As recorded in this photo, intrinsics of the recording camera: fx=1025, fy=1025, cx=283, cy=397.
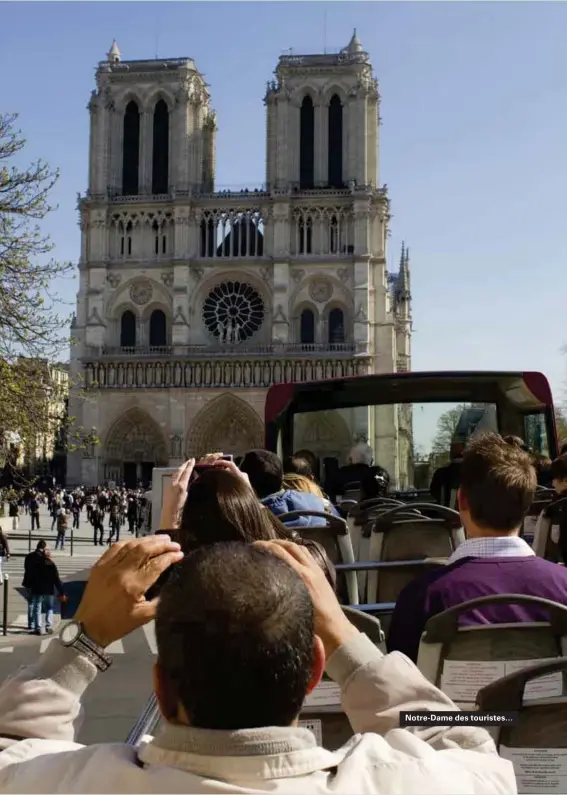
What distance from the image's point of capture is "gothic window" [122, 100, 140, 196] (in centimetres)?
4816

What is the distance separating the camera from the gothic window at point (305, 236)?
46594 millimetres

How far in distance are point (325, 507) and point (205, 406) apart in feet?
135

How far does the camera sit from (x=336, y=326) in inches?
1839

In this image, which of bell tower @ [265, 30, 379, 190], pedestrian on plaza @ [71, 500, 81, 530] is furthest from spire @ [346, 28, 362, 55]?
pedestrian on plaza @ [71, 500, 81, 530]

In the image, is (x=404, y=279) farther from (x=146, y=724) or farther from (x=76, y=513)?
(x=146, y=724)

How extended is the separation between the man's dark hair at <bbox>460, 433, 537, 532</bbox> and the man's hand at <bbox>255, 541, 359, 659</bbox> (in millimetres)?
1236

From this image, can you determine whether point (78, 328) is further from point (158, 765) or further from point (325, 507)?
point (158, 765)

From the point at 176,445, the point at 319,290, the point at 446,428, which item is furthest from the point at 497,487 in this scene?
the point at 319,290

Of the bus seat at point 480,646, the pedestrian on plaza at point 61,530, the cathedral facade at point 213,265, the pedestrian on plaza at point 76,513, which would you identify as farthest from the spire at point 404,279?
the bus seat at point 480,646

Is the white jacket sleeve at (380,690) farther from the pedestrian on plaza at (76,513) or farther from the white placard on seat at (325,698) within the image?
the pedestrian on plaza at (76,513)

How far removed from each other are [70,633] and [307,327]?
148 feet

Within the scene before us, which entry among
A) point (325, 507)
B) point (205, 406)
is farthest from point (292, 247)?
point (325, 507)

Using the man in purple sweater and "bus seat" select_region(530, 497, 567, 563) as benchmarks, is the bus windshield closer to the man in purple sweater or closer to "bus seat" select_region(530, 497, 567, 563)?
"bus seat" select_region(530, 497, 567, 563)

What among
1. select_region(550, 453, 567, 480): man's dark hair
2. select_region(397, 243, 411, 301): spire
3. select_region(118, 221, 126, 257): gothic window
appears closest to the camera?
select_region(550, 453, 567, 480): man's dark hair
